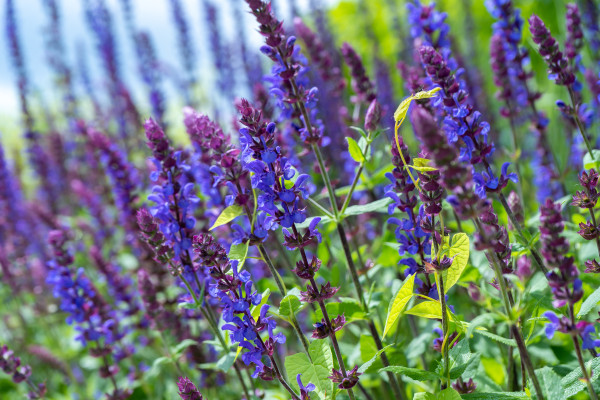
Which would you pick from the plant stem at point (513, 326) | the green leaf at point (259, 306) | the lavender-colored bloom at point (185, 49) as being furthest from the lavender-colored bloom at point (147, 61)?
the plant stem at point (513, 326)

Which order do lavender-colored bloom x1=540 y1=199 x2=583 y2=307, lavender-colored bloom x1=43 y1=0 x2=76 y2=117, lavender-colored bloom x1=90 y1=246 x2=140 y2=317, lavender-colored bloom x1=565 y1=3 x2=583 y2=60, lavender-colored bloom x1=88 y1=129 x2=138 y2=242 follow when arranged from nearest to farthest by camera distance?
lavender-colored bloom x1=540 y1=199 x2=583 y2=307
lavender-colored bloom x1=565 y1=3 x2=583 y2=60
lavender-colored bloom x1=88 y1=129 x2=138 y2=242
lavender-colored bloom x1=90 y1=246 x2=140 y2=317
lavender-colored bloom x1=43 y1=0 x2=76 y2=117

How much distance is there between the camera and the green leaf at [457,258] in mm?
1814

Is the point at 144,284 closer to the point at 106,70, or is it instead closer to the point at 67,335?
the point at 67,335

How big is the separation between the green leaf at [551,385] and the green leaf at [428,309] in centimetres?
50

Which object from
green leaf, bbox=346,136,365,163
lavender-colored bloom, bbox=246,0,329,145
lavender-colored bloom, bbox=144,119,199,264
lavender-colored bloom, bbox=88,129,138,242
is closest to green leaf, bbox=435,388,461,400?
green leaf, bbox=346,136,365,163

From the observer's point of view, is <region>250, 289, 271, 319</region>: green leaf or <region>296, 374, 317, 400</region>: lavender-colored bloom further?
<region>250, 289, 271, 319</region>: green leaf

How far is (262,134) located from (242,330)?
0.72m

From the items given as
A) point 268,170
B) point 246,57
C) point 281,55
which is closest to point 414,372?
point 268,170

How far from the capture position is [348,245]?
2.72m

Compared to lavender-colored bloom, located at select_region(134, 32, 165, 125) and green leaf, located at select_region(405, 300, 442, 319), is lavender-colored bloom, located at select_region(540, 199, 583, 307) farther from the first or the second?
lavender-colored bloom, located at select_region(134, 32, 165, 125)

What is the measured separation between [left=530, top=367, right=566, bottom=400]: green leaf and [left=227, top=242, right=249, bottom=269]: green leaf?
3.96ft

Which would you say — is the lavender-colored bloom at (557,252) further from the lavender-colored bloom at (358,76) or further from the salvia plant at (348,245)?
the lavender-colored bloom at (358,76)

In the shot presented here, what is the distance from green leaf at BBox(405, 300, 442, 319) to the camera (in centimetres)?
183

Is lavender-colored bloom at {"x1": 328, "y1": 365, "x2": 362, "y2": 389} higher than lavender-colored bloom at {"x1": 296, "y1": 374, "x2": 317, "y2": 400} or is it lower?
lower
